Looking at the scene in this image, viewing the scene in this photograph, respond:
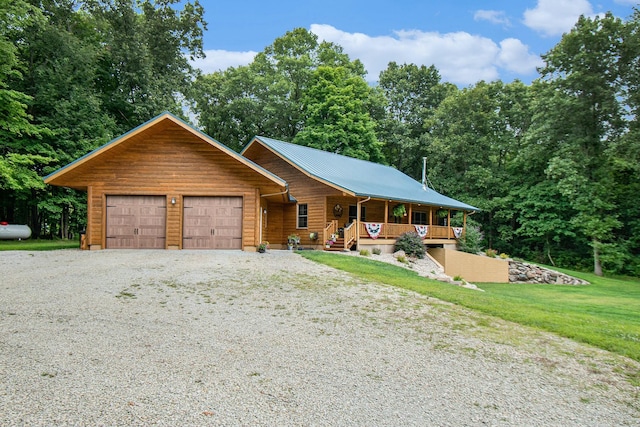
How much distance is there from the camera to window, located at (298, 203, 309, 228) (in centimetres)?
2128

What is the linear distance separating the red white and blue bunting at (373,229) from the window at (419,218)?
24.7 ft

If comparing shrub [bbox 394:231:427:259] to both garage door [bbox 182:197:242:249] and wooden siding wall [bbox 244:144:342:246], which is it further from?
garage door [bbox 182:197:242:249]

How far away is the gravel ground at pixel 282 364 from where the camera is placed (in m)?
3.67

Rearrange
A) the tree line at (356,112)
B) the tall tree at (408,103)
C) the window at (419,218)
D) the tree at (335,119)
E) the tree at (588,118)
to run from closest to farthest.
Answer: the tree line at (356,112)
the tree at (588,118)
the window at (419,218)
the tree at (335,119)
the tall tree at (408,103)

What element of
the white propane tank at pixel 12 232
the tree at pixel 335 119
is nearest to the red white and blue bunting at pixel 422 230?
the tree at pixel 335 119

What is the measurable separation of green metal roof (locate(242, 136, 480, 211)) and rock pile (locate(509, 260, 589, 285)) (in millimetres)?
4784

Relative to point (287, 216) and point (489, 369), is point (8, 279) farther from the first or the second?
point (287, 216)

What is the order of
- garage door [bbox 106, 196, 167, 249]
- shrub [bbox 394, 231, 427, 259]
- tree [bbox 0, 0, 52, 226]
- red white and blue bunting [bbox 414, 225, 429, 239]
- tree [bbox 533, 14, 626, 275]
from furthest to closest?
1. tree [bbox 533, 14, 626, 275]
2. red white and blue bunting [bbox 414, 225, 429, 239]
3. shrub [bbox 394, 231, 427, 259]
4. tree [bbox 0, 0, 52, 226]
5. garage door [bbox 106, 196, 167, 249]

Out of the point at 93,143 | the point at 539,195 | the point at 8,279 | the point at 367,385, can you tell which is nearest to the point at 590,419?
the point at 367,385

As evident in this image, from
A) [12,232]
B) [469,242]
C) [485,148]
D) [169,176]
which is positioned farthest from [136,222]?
[485,148]

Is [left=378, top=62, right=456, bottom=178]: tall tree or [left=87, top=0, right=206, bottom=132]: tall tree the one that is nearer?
[left=87, top=0, right=206, bottom=132]: tall tree

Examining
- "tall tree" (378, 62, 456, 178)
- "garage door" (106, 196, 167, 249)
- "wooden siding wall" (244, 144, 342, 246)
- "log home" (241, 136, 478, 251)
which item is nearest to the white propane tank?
"garage door" (106, 196, 167, 249)

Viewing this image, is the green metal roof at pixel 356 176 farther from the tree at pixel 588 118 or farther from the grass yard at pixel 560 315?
the tree at pixel 588 118

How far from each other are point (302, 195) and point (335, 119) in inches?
558
